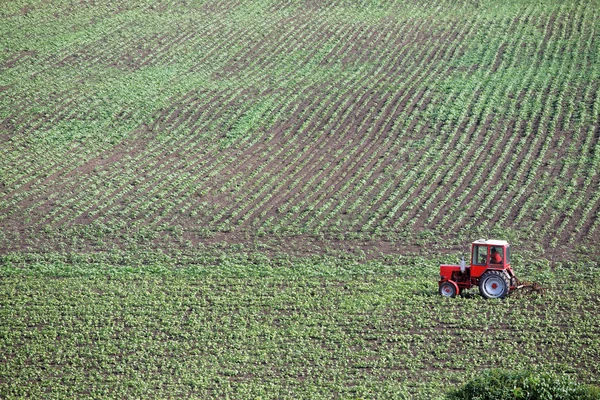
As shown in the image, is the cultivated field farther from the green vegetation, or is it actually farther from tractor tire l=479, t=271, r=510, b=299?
tractor tire l=479, t=271, r=510, b=299

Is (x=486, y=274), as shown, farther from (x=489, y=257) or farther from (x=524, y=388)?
(x=524, y=388)

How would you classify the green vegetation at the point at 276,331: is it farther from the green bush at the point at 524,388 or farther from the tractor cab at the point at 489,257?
the green bush at the point at 524,388

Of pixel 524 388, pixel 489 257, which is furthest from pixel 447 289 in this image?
pixel 524 388

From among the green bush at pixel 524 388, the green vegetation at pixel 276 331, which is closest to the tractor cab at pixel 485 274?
the green vegetation at pixel 276 331

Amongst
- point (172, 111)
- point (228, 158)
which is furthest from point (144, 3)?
point (228, 158)

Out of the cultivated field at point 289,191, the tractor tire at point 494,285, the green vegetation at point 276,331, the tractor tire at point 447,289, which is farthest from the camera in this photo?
the tractor tire at point 447,289

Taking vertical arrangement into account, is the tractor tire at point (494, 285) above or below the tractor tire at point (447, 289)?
above

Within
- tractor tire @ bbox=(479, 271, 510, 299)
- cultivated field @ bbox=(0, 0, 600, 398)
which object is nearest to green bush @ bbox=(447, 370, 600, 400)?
cultivated field @ bbox=(0, 0, 600, 398)
